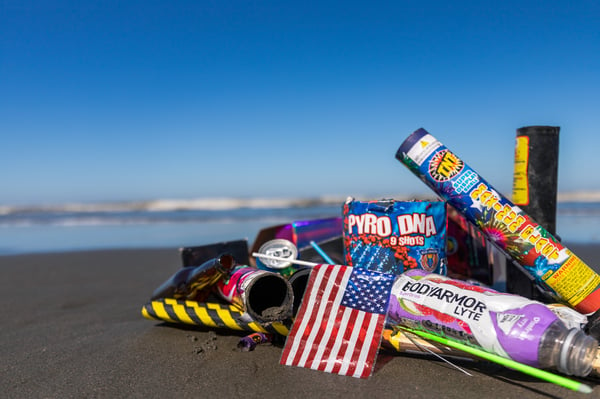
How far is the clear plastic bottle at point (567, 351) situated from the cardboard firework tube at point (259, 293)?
1.61 m

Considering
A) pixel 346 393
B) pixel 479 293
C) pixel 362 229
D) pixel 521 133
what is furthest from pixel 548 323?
pixel 521 133

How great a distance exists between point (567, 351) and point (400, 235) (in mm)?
1466

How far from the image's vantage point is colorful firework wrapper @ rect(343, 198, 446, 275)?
135 inches

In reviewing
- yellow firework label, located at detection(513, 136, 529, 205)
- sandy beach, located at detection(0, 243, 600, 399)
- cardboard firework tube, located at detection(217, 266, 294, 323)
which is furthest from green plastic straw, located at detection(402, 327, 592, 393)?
yellow firework label, located at detection(513, 136, 529, 205)

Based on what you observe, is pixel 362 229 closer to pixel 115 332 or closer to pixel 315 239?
pixel 315 239

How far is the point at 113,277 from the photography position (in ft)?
24.1

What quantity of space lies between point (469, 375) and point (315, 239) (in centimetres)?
275

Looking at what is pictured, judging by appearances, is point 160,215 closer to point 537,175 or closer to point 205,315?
point 205,315

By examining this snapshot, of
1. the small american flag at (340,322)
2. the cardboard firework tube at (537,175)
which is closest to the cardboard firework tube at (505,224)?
the cardboard firework tube at (537,175)

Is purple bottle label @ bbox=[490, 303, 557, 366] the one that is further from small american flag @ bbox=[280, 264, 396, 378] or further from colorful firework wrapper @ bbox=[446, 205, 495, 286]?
colorful firework wrapper @ bbox=[446, 205, 495, 286]

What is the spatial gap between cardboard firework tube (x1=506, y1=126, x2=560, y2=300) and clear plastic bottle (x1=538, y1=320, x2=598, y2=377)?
5.33ft

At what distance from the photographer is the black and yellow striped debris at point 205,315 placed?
329cm

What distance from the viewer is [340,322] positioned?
2.90 m

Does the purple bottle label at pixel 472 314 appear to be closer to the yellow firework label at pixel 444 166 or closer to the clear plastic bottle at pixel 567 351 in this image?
the clear plastic bottle at pixel 567 351
